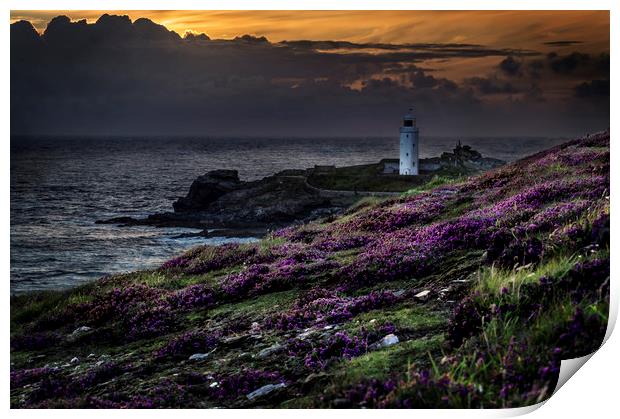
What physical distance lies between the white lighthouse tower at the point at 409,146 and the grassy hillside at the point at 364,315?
1625 millimetres

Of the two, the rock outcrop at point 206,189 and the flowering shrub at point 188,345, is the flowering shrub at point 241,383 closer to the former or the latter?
the flowering shrub at point 188,345

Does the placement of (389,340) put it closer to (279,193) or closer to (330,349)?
(330,349)

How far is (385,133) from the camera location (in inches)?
596

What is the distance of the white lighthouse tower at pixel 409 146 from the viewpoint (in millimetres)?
15009

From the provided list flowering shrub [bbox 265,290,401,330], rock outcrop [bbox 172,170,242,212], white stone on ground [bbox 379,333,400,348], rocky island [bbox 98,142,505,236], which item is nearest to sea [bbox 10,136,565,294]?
rock outcrop [bbox 172,170,242,212]

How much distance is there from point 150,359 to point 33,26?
620 cm

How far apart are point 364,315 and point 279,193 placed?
46.2ft

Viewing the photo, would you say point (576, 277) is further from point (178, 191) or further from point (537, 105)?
point (178, 191)

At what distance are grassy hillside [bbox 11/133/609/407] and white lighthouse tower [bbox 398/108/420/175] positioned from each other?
1.63 metres

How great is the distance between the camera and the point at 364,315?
34.1ft

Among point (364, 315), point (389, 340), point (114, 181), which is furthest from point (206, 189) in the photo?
point (389, 340)

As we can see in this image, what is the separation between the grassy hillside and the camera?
8.39 meters

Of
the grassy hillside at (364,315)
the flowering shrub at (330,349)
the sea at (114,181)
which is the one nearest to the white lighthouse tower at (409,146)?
the sea at (114,181)
